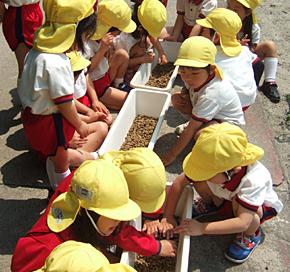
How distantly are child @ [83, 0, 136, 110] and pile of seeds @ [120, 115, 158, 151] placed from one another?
28cm

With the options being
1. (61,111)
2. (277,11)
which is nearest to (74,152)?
(61,111)

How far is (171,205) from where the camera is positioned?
7.39ft

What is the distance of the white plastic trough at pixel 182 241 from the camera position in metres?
1.83

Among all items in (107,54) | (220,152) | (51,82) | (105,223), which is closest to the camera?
(105,223)

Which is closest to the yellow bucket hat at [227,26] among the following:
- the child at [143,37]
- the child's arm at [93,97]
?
the child at [143,37]

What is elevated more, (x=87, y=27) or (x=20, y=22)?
(x=87, y=27)

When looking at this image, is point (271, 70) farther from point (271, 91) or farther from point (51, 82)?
point (51, 82)

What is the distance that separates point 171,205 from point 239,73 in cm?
132

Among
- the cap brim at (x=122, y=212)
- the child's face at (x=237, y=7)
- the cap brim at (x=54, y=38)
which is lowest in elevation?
the cap brim at (x=122, y=212)

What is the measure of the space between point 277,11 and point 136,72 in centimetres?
333

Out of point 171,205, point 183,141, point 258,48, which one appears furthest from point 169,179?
point 258,48

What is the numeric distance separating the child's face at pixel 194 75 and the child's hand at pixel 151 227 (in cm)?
105

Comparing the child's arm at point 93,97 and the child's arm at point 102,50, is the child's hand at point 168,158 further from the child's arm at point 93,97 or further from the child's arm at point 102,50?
the child's arm at point 102,50

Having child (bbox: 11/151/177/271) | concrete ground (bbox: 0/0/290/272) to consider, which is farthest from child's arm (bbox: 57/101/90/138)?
concrete ground (bbox: 0/0/290/272)
